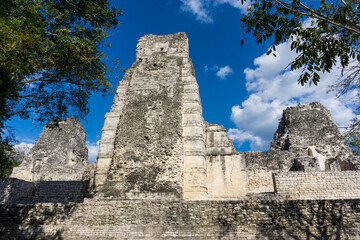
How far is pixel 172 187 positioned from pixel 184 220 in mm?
1372

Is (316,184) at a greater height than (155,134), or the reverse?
(155,134)

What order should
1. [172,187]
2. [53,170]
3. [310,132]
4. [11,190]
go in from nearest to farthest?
[172,187] < [11,190] < [53,170] < [310,132]

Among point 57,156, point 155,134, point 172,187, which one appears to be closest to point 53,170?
point 57,156

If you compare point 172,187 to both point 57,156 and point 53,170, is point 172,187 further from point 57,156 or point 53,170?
point 57,156

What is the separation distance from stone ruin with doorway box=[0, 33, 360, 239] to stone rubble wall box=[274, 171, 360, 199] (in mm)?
34

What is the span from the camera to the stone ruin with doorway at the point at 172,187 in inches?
205

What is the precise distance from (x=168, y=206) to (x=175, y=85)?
4310mm

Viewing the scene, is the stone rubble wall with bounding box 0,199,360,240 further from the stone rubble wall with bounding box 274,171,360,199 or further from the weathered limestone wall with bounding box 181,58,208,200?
the stone rubble wall with bounding box 274,171,360,199

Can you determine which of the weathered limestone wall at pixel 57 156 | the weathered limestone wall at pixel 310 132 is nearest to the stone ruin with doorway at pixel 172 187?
the weathered limestone wall at pixel 57 156

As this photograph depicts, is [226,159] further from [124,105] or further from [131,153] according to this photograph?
[124,105]

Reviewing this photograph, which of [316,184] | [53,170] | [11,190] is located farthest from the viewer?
[53,170]

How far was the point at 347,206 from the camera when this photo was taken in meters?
5.08

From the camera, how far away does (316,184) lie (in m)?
9.21

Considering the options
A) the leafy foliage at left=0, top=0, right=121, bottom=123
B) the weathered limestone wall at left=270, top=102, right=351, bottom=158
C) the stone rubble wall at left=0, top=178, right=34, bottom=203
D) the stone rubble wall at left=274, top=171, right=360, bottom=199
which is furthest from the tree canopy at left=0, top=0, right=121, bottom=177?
the weathered limestone wall at left=270, top=102, right=351, bottom=158
